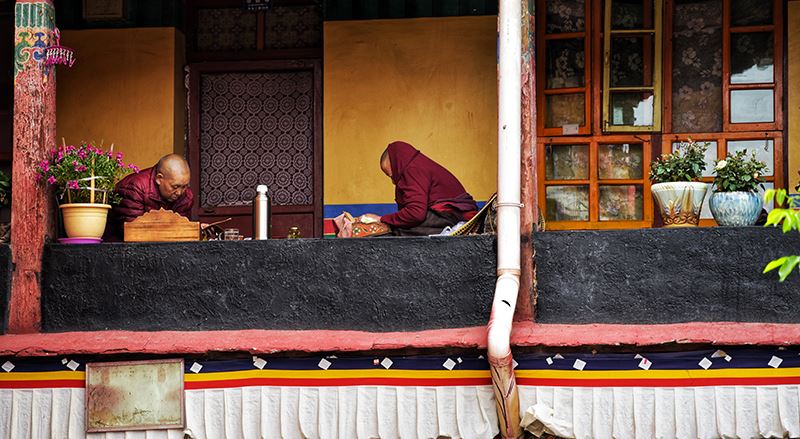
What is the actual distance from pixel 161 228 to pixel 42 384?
1162 mm

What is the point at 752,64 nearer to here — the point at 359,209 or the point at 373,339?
the point at 359,209

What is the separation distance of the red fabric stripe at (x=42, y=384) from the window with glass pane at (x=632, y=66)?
408cm

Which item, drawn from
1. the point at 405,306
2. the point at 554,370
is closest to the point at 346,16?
the point at 405,306

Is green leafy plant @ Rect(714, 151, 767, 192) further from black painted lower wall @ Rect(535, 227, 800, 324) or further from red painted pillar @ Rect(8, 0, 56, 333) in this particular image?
red painted pillar @ Rect(8, 0, 56, 333)

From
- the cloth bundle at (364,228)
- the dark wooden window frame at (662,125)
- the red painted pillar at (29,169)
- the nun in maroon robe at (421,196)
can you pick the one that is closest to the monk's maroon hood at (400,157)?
the nun in maroon robe at (421,196)

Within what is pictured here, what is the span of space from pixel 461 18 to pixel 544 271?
274 centimetres

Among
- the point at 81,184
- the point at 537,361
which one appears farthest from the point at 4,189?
the point at 537,361

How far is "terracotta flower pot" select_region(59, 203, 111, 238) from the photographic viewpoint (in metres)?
7.38

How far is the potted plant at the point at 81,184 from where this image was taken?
24.0 ft

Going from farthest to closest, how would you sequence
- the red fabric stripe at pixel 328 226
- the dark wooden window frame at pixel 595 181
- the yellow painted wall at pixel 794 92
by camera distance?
1. the red fabric stripe at pixel 328 226
2. the dark wooden window frame at pixel 595 181
3. the yellow painted wall at pixel 794 92

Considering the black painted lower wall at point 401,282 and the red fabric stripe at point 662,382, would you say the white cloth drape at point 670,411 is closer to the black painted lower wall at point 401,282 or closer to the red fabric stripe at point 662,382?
the red fabric stripe at point 662,382

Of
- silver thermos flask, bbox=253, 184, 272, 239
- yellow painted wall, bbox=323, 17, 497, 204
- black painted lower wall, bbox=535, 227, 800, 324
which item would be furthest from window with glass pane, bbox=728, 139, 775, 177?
silver thermos flask, bbox=253, 184, 272, 239

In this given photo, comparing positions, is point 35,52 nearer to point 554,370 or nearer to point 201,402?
point 201,402

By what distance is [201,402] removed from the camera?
7.06 m
